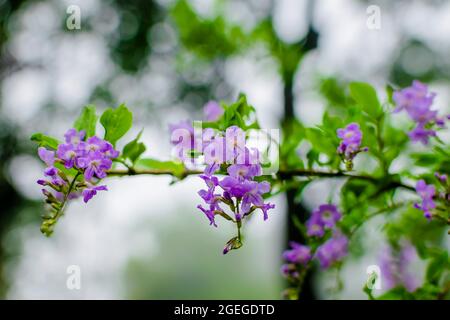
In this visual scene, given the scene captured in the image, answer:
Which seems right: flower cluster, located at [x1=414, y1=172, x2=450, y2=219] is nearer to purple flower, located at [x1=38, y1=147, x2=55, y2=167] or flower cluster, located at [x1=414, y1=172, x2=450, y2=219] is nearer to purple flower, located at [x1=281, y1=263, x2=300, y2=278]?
purple flower, located at [x1=281, y1=263, x2=300, y2=278]

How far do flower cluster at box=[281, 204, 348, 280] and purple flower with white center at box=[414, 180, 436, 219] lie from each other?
22 cm

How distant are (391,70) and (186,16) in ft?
13.2

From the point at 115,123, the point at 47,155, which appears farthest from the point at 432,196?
the point at 47,155

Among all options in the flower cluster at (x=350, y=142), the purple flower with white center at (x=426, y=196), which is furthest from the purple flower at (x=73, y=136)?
the purple flower with white center at (x=426, y=196)

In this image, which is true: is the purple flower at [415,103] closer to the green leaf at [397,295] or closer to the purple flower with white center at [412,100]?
the purple flower with white center at [412,100]

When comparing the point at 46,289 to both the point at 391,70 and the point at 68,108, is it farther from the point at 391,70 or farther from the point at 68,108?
the point at 391,70

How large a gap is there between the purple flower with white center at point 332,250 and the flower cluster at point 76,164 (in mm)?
609

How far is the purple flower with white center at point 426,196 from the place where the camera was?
3.47ft

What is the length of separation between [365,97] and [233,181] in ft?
1.56

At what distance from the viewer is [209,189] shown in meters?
0.88

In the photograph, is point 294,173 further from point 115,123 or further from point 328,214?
point 115,123

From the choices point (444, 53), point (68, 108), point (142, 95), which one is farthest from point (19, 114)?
point (444, 53)

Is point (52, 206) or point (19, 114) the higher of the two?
point (19, 114)
